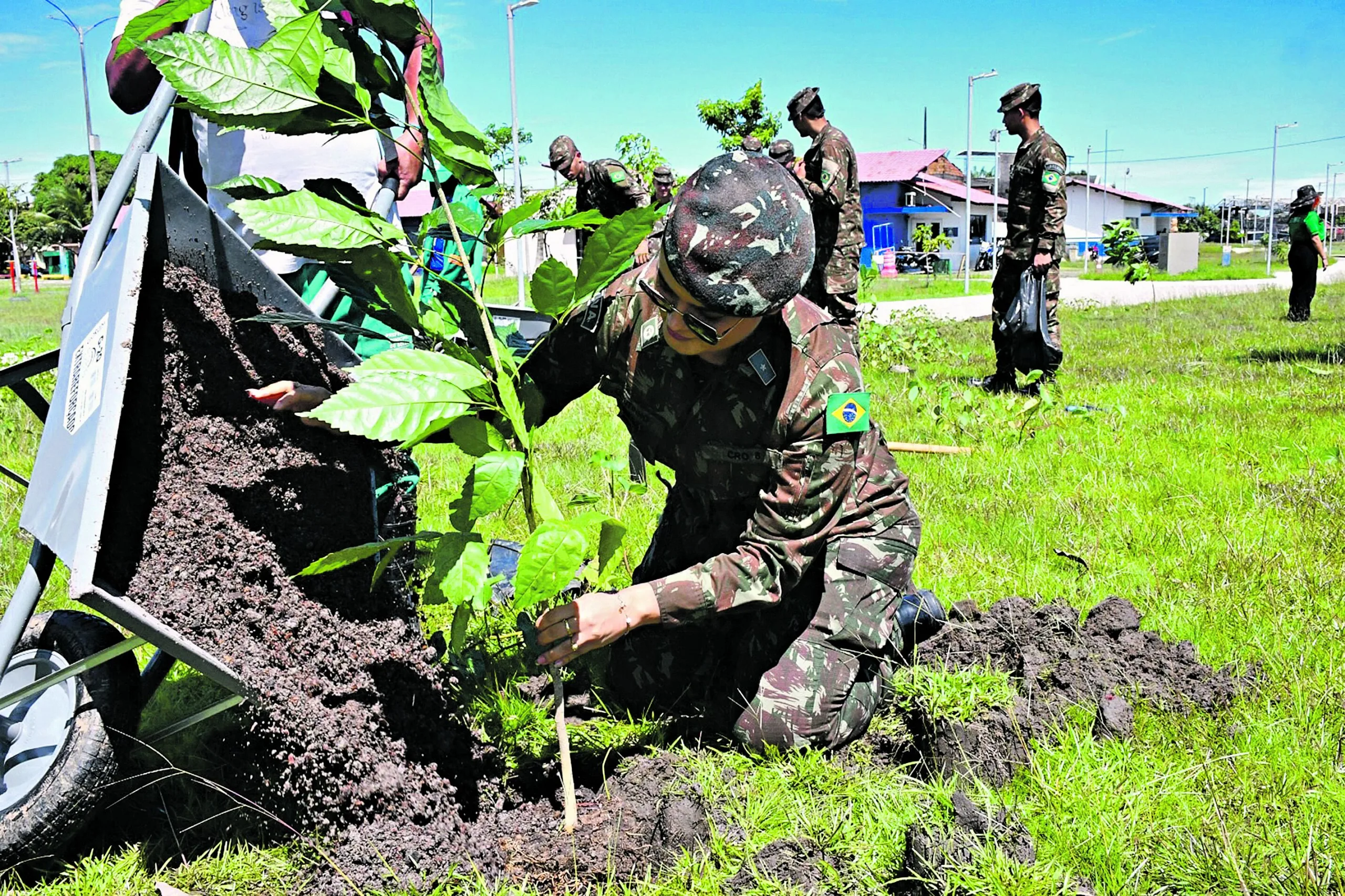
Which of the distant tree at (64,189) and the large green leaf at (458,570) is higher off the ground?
the distant tree at (64,189)

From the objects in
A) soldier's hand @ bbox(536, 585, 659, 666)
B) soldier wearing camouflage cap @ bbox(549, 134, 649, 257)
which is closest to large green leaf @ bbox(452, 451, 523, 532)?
soldier's hand @ bbox(536, 585, 659, 666)

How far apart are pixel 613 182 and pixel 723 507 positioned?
17.7 feet

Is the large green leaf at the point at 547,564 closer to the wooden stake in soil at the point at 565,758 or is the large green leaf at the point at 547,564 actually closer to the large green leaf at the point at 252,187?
the wooden stake in soil at the point at 565,758

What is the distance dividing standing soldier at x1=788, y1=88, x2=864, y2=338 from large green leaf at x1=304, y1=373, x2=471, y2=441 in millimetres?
5827

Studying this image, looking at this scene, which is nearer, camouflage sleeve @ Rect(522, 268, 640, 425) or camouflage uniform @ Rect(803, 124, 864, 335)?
camouflage sleeve @ Rect(522, 268, 640, 425)

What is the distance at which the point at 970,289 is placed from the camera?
23.7 meters

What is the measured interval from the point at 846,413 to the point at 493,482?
961 mm

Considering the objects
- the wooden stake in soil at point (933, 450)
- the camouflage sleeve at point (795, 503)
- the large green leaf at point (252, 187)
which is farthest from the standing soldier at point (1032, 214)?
the large green leaf at point (252, 187)

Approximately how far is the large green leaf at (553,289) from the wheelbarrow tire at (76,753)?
1165 mm

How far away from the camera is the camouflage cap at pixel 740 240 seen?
1.92 meters

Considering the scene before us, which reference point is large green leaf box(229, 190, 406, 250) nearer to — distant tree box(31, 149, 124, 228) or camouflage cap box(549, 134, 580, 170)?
Result: camouflage cap box(549, 134, 580, 170)

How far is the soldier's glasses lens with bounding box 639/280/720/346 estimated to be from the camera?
6.70 ft

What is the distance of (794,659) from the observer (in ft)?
8.30

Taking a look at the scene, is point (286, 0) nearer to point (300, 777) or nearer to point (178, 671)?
point (300, 777)
